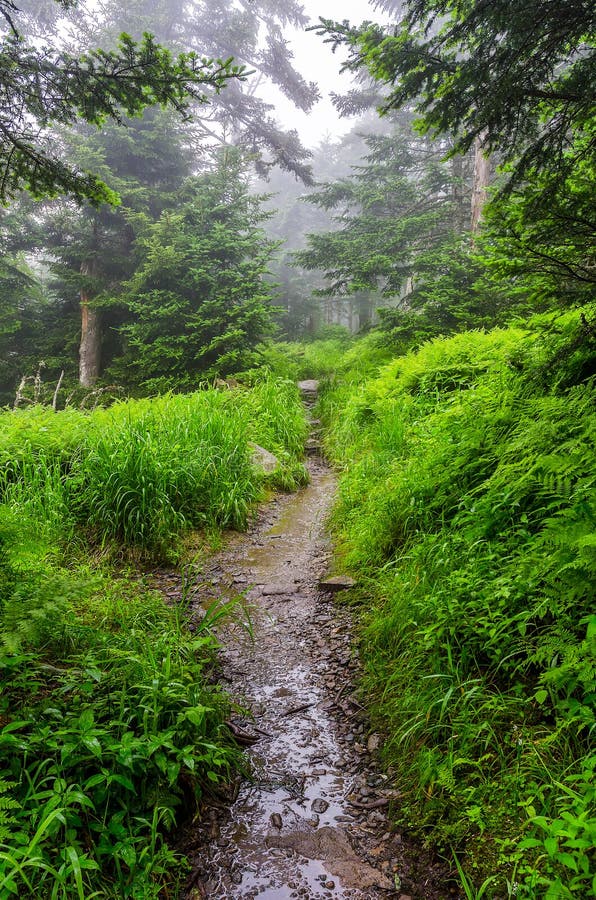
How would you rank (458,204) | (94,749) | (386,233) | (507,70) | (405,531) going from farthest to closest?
(458,204)
(386,233)
(405,531)
(507,70)
(94,749)

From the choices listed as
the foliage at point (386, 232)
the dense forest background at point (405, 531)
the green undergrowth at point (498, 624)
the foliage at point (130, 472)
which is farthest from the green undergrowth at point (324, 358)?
the green undergrowth at point (498, 624)

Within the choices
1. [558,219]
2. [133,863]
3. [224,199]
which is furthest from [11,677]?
[224,199]

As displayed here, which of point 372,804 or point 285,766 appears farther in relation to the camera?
point 285,766

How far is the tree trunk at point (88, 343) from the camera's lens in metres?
13.3

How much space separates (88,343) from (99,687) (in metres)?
12.8

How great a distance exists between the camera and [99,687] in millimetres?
2584

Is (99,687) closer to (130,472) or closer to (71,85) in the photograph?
(130,472)

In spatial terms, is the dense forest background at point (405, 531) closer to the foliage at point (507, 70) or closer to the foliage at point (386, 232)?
the foliage at point (507, 70)

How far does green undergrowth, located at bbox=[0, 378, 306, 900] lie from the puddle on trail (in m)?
0.21

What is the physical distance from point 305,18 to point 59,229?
19602 millimetres

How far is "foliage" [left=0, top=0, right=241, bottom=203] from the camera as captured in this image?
3516mm

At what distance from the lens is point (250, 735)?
290 centimetres

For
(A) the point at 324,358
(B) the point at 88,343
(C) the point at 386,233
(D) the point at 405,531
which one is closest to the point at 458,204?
(C) the point at 386,233

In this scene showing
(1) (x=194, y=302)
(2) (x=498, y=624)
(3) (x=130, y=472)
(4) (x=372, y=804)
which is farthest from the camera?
(1) (x=194, y=302)
